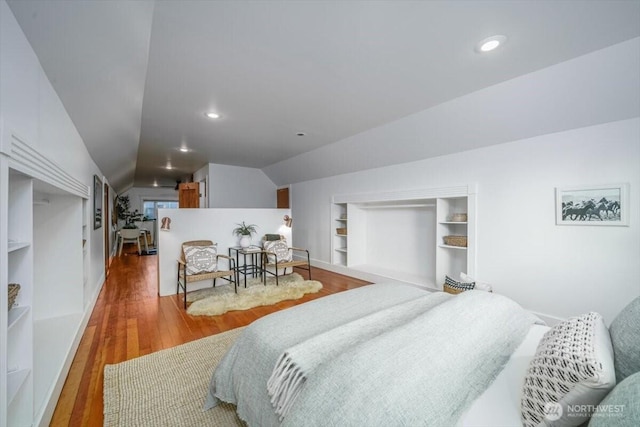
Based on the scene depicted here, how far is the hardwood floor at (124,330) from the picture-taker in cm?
174

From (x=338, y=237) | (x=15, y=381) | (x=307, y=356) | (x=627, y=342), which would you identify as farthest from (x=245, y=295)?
(x=627, y=342)

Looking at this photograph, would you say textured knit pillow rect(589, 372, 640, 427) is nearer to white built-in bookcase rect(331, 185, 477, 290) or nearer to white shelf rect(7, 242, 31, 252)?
white shelf rect(7, 242, 31, 252)

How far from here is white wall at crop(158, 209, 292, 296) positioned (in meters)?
3.92

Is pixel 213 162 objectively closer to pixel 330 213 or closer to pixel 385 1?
pixel 330 213

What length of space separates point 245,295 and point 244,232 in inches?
46.5

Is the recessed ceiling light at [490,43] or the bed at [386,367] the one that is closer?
the bed at [386,367]

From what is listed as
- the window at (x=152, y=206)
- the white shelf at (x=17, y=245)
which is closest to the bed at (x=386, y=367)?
the white shelf at (x=17, y=245)

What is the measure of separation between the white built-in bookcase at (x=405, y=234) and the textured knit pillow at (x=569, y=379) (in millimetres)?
2591

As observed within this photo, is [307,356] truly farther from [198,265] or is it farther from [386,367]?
[198,265]

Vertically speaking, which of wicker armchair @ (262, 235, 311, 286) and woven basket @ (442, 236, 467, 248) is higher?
woven basket @ (442, 236, 467, 248)

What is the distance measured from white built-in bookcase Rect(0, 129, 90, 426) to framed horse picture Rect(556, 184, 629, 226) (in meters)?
4.13

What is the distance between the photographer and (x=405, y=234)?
15.3ft

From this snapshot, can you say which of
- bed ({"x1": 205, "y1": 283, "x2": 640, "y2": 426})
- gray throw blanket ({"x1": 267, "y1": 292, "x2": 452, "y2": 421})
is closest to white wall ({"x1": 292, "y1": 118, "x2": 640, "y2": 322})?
bed ({"x1": 205, "y1": 283, "x2": 640, "y2": 426})

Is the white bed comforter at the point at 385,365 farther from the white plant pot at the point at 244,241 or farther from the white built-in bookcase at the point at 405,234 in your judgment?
the white plant pot at the point at 244,241
